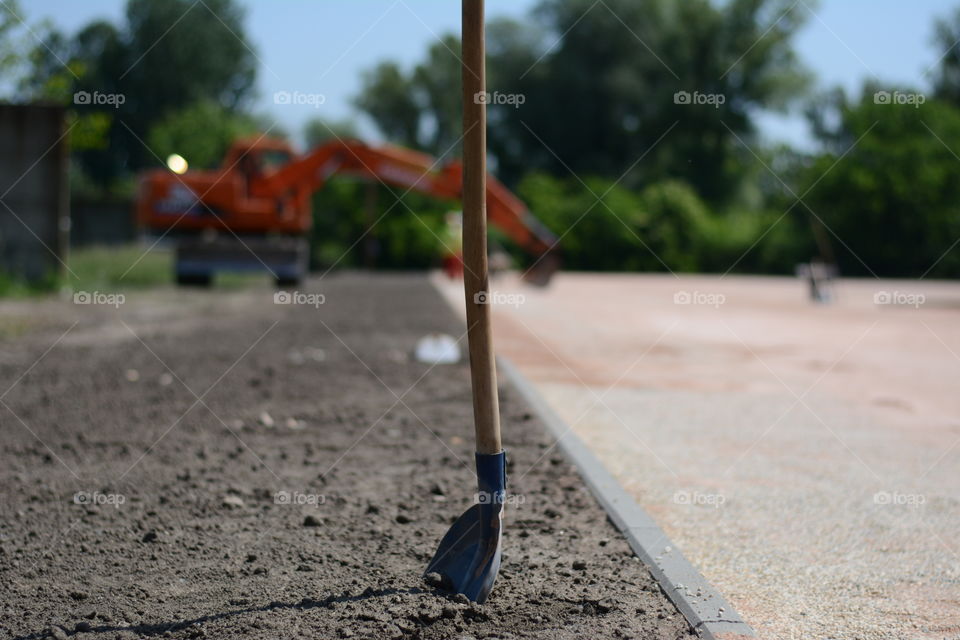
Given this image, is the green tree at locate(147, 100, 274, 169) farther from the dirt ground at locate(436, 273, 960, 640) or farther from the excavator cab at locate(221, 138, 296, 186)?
the dirt ground at locate(436, 273, 960, 640)

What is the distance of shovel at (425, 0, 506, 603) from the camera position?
3281mm

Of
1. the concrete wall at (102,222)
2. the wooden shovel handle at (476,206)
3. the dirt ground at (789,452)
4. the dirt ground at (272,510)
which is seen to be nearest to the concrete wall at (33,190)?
the dirt ground at (789,452)

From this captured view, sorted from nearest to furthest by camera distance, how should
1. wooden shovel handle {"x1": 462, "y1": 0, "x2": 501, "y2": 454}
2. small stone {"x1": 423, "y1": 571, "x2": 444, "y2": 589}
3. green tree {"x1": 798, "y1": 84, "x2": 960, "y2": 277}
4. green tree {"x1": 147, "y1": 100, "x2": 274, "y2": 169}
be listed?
wooden shovel handle {"x1": 462, "y1": 0, "x2": 501, "y2": 454} < small stone {"x1": 423, "y1": 571, "x2": 444, "y2": 589} < green tree {"x1": 798, "y1": 84, "x2": 960, "y2": 277} < green tree {"x1": 147, "y1": 100, "x2": 274, "y2": 169}

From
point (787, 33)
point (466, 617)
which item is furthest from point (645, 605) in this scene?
point (787, 33)

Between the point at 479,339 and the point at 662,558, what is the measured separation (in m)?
1.12

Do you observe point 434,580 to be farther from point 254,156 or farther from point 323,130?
point 323,130

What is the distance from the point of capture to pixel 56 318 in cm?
1302

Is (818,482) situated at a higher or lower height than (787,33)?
lower

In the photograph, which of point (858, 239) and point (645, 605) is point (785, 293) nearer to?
point (858, 239)

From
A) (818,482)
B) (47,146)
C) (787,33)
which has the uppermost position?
(787,33)

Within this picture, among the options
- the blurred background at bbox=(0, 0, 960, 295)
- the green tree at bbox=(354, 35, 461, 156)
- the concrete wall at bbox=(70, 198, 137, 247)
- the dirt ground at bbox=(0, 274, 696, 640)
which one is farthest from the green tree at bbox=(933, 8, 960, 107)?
the dirt ground at bbox=(0, 274, 696, 640)

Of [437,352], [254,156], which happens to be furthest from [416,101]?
[437,352]

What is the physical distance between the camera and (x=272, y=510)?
14.3 ft

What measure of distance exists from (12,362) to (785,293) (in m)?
20.6
